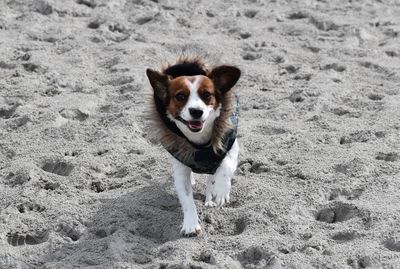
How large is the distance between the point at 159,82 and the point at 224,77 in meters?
0.37

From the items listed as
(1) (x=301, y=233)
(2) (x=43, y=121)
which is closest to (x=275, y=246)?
(1) (x=301, y=233)

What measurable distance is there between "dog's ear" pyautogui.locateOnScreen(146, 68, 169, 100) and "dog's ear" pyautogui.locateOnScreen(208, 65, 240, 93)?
0.26 m

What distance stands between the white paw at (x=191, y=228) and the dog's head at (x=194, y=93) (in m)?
0.51

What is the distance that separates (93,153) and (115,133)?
0.32m

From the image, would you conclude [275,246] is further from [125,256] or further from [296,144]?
[296,144]

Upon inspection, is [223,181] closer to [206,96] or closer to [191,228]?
[191,228]

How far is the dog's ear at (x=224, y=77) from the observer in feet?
15.0

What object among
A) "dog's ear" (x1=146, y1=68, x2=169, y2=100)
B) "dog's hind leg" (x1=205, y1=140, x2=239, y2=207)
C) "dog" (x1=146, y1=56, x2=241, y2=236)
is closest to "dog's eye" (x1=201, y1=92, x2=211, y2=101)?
"dog" (x1=146, y1=56, x2=241, y2=236)

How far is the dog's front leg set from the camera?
446 centimetres

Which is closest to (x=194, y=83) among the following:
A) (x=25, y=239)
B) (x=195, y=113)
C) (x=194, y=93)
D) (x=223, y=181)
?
(x=194, y=93)

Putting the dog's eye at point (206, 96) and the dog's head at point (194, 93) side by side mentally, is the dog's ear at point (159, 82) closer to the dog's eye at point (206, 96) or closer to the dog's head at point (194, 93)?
the dog's head at point (194, 93)

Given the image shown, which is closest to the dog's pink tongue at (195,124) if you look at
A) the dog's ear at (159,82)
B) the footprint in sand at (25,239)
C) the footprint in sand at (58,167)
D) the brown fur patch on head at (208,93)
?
the brown fur patch on head at (208,93)

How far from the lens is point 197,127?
4.43 metres

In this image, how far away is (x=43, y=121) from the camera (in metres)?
5.95
